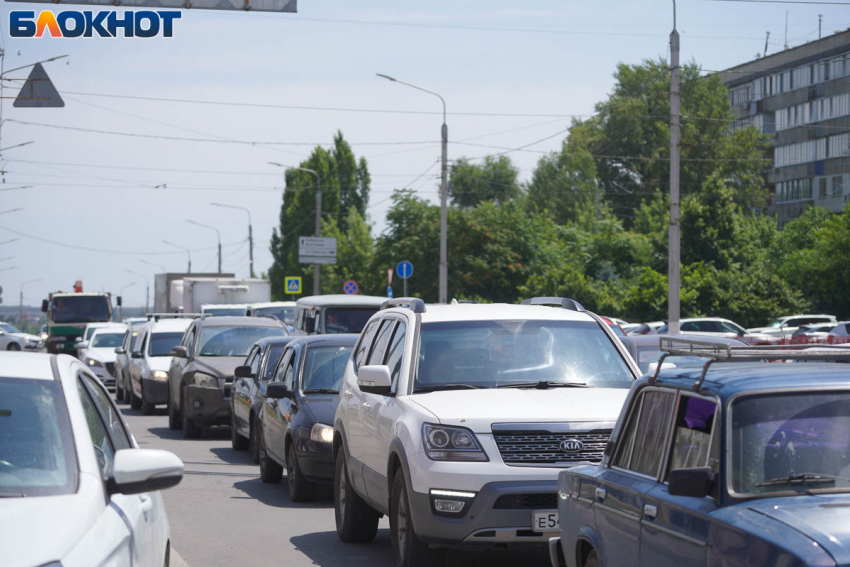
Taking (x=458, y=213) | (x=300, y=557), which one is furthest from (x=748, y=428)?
(x=458, y=213)

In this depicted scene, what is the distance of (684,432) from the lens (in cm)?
504

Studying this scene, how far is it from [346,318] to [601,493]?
735 inches

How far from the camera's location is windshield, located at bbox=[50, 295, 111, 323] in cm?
4844

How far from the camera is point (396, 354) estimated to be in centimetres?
902

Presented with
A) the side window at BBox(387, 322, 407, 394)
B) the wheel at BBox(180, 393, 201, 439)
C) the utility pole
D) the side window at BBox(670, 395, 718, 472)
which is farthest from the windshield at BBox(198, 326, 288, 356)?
the side window at BBox(670, 395, 718, 472)

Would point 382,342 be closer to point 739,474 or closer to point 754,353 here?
point 754,353

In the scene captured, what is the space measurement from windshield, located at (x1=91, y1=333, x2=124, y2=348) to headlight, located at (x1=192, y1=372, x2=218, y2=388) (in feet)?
51.2

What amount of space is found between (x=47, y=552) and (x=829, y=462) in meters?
2.75

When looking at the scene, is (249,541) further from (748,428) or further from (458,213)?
(458,213)

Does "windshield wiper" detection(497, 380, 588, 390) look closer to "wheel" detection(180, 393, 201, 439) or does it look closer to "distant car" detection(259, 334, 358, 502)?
"distant car" detection(259, 334, 358, 502)

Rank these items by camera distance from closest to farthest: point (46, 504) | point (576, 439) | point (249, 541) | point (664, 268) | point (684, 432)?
1. point (46, 504)
2. point (684, 432)
3. point (576, 439)
4. point (249, 541)
5. point (664, 268)

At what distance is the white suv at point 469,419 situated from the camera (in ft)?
24.0

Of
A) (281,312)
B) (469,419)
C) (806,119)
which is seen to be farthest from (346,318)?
(806,119)

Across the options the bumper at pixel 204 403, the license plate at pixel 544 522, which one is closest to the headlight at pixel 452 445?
the license plate at pixel 544 522
